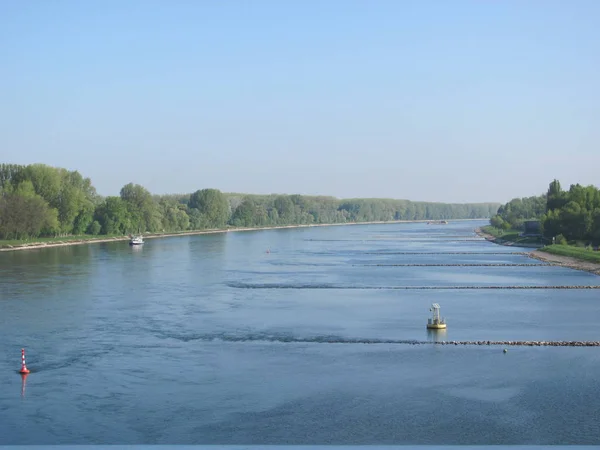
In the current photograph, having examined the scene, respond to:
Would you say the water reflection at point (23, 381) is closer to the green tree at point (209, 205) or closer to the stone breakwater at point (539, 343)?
the stone breakwater at point (539, 343)

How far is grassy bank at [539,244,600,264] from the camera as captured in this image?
5009cm

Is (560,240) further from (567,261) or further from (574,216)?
(567,261)

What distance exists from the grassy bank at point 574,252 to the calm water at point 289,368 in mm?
18258

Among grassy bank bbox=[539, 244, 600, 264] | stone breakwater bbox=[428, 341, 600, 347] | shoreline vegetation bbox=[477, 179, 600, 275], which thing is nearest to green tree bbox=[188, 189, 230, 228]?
shoreline vegetation bbox=[477, 179, 600, 275]

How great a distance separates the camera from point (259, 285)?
37.1 metres

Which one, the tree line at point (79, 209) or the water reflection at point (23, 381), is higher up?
the tree line at point (79, 209)

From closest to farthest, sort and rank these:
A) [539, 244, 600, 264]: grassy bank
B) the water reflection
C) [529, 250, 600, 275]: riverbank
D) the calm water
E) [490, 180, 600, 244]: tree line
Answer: the calm water
the water reflection
[529, 250, 600, 275]: riverbank
[539, 244, 600, 264]: grassy bank
[490, 180, 600, 244]: tree line

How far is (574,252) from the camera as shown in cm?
5434

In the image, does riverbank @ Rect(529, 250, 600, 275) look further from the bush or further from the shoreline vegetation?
the bush

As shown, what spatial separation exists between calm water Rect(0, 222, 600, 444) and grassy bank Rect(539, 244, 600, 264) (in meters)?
18.3

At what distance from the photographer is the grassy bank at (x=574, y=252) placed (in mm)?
50088

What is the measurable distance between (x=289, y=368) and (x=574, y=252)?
138 feet

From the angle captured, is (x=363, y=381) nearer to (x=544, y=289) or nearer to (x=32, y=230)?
(x=544, y=289)

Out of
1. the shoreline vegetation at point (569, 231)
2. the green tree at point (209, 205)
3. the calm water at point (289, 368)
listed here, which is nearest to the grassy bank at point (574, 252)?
the shoreline vegetation at point (569, 231)
